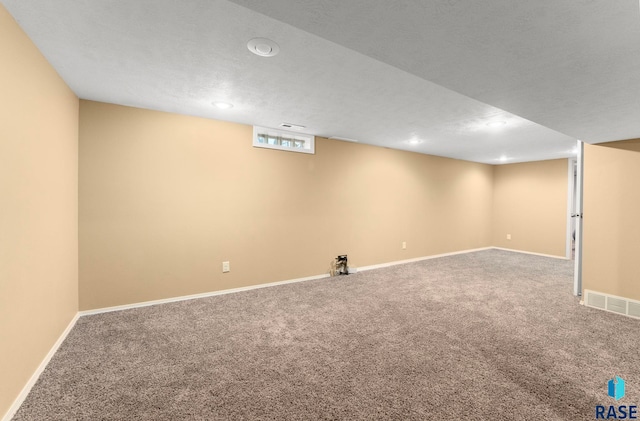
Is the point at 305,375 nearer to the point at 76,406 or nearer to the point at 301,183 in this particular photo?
the point at 76,406

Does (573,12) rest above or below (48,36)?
below

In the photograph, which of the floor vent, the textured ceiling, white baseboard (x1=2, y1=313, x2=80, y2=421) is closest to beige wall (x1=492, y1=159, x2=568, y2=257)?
the floor vent

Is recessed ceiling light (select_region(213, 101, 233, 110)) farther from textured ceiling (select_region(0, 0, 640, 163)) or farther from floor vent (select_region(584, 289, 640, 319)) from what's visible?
floor vent (select_region(584, 289, 640, 319))

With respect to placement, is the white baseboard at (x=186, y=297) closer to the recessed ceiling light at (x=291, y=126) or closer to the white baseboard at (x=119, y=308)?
the white baseboard at (x=119, y=308)

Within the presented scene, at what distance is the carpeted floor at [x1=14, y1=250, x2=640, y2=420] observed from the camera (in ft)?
4.96

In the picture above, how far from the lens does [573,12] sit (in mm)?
1023

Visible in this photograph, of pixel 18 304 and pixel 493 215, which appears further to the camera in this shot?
pixel 493 215

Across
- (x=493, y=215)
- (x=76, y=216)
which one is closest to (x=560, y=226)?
(x=493, y=215)

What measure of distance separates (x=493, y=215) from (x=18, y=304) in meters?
8.59

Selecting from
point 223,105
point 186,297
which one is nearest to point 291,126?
point 223,105

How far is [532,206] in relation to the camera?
20.5 feet

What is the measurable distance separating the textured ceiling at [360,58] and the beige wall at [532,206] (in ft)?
12.4

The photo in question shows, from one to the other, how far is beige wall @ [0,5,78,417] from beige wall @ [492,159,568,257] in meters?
8.41

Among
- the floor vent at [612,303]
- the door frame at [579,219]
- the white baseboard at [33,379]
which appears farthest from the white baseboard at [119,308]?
the floor vent at [612,303]
